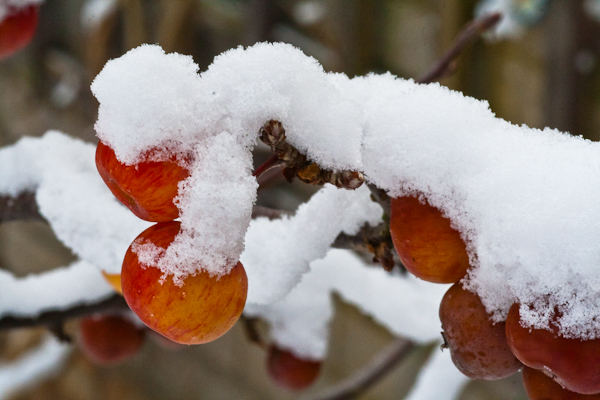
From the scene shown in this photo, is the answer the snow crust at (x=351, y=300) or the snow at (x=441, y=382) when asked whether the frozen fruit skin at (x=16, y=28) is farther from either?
the snow at (x=441, y=382)

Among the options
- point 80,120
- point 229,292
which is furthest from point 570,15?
point 80,120

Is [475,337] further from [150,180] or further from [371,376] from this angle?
[371,376]

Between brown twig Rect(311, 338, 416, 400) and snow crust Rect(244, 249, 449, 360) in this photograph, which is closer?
snow crust Rect(244, 249, 449, 360)

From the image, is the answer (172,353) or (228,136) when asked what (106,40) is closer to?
(172,353)

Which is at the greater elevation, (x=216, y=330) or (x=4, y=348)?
(x=216, y=330)

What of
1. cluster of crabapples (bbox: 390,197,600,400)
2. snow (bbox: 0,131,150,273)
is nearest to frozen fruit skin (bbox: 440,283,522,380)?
cluster of crabapples (bbox: 390,197,600,400)

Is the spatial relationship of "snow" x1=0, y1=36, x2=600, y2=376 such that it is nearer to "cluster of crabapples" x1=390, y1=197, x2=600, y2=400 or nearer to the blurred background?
"cluster of crabapples" x1=390, y1=197, x2=600, y2=400
